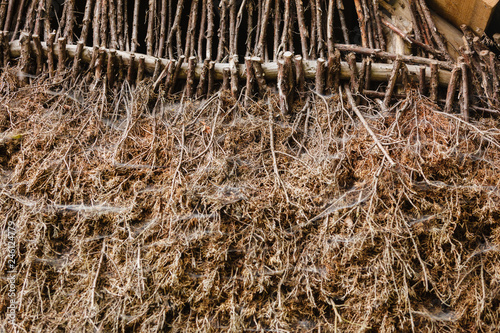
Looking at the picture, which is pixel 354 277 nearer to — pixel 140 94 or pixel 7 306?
pixel 140 94

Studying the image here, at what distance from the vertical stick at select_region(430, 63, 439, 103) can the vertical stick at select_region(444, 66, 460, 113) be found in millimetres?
72

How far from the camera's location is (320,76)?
241cm

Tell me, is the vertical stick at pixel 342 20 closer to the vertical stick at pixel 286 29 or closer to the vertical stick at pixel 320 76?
the vertical stick at pixel 286 29

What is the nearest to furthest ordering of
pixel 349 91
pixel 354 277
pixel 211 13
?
pixel 354 277 → pixel 349 91 → pixel 211 13

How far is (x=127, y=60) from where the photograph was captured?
8.52ft

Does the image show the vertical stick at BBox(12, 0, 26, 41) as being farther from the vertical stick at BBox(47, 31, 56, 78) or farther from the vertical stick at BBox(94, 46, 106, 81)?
the vertical stick at BBox(94, 46, 106, 81)

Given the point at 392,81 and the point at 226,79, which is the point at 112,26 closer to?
the point at 226,79

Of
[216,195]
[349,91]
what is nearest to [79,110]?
[216,195]

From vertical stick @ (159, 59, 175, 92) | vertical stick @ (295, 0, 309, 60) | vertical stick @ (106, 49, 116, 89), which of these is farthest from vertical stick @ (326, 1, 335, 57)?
vertical stick @ (106, 49, 116, 89)

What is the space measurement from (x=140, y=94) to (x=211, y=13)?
33.8 inches

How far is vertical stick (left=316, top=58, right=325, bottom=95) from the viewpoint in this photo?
2363 millimetres

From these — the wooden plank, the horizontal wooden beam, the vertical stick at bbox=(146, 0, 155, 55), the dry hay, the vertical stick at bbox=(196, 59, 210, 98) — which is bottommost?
the dry hay

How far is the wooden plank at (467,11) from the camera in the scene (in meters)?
2.54

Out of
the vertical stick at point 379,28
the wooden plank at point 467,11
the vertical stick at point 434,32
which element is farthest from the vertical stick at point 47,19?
the wooden plank at point 467,11
